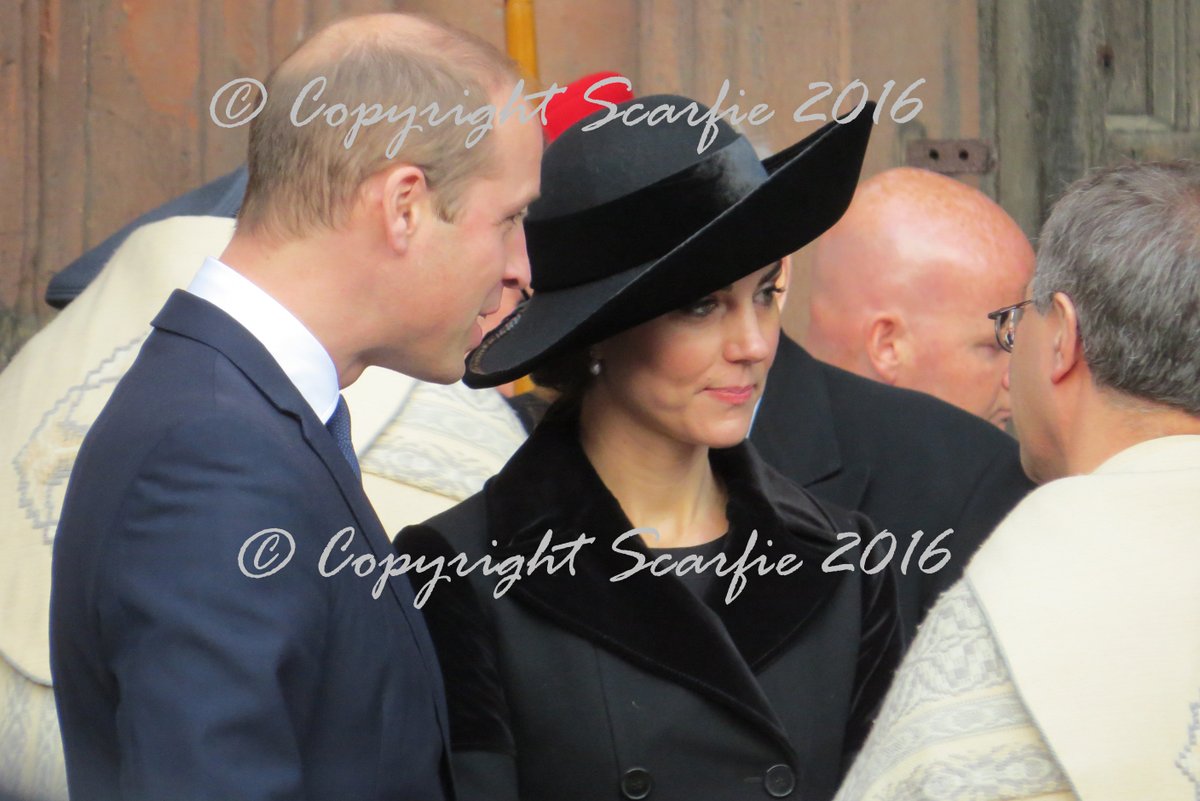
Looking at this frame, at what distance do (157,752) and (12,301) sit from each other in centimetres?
216

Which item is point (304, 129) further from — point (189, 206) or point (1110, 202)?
point (189, 206)

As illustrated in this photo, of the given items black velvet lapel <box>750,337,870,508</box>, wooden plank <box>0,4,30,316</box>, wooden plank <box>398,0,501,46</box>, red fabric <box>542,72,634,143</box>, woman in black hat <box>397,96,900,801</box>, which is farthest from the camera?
wooden plank <box>398,0,501,46</box>

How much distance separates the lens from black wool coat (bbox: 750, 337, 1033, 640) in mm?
2832

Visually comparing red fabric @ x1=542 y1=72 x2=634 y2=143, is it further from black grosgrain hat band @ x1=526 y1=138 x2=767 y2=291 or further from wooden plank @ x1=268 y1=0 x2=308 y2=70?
black grosgrain hat band @ x1=526 y1=138 x2=767 y2=291

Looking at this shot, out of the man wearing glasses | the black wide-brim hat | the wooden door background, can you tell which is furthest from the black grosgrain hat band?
the wooden door background

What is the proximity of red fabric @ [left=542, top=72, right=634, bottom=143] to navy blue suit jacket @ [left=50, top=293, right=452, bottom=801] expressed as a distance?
1.53 metres

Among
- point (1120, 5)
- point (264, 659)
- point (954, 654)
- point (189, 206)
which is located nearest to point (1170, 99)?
point (1120, 5)

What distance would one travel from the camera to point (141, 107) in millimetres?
3504

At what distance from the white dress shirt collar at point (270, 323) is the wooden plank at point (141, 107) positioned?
1896 mm

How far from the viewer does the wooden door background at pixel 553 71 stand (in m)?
3.40

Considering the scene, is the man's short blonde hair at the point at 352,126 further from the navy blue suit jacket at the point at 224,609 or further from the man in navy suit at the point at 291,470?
the navy blue suit jacket at the point at 224,609

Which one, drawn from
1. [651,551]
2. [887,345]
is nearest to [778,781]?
[651,551]

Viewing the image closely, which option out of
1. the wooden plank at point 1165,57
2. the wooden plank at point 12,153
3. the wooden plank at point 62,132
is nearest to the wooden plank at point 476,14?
the wooden plank at point 62,132

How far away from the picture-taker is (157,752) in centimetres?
143
